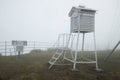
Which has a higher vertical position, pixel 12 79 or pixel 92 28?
pixel 92 28

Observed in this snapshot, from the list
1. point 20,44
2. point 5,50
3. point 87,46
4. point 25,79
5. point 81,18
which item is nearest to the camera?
point 25,79

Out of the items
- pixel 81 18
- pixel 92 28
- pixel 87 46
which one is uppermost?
pixel 81 18

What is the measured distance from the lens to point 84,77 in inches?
235

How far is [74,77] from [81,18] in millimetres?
3240

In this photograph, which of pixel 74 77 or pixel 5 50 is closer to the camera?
pixel 74 77

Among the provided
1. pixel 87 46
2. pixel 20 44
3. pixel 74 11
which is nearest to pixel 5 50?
pixel 20 44

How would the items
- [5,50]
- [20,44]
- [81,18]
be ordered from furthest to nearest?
Result: 1. [5,50]
2. [20,44]
3. [81,18]

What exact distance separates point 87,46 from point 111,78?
18.3 meters

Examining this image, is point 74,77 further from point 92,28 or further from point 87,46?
point 87,46

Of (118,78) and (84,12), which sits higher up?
(84,12)

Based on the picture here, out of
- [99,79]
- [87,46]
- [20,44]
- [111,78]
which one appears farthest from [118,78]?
[87,46]

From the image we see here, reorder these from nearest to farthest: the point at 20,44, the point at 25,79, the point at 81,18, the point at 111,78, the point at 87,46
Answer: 1. the point at 25,79
2. the point at 111,78
3. the point at 81,18
4. the point at 20,44
5. the point at 87,46

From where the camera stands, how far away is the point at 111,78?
593 centimetres

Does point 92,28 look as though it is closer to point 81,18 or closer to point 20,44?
point 81,18
